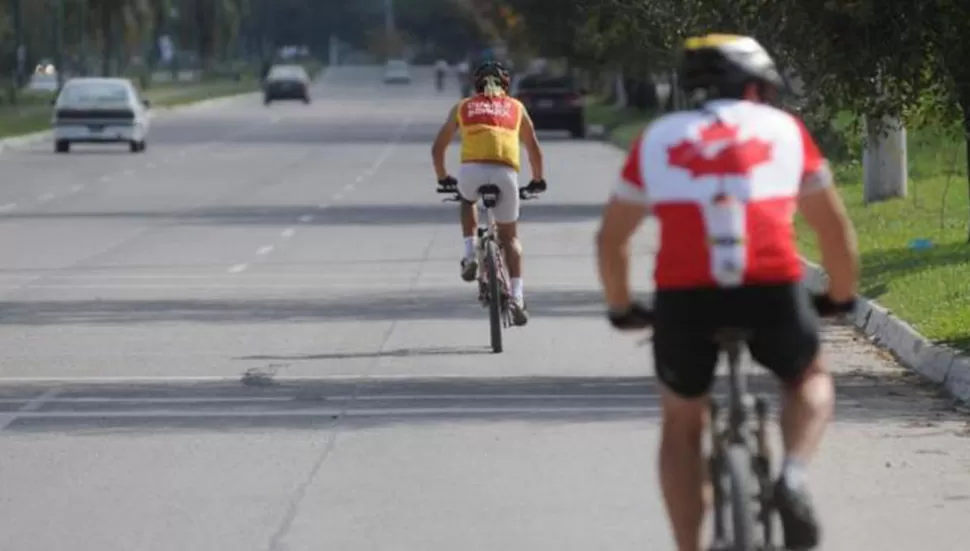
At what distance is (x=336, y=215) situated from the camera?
113ft

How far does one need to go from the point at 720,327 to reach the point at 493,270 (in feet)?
32.8

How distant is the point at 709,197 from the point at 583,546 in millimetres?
2864

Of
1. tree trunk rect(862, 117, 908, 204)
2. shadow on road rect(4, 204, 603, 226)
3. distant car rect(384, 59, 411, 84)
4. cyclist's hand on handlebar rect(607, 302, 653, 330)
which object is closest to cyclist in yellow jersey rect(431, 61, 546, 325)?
cyclist's hand on handlebar rect(607, 302, 653, 330)

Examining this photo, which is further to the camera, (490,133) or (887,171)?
(887,171)

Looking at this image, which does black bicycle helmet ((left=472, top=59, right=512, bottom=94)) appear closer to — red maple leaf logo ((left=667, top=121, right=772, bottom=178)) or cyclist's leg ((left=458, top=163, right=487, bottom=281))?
cyclist's leg ((left=458, top=163, right=487, bottom=281))

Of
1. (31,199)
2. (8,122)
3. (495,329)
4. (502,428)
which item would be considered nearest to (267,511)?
(502,428)

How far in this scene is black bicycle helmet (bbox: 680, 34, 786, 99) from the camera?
7.44 m

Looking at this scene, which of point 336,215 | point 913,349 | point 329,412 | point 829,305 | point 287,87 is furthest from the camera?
point 287,87

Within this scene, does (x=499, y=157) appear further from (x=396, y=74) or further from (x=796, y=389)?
(x=396, y=74)

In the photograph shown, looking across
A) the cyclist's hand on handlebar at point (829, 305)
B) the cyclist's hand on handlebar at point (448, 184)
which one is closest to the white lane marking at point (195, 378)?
the cyclist's hand on handlebar at point (448, 184)

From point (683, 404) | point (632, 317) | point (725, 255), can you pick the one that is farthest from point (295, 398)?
point (725, 255)

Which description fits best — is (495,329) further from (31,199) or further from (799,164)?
(31,199)

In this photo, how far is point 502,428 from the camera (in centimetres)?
1331

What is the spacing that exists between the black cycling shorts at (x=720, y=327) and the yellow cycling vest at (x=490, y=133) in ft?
33.7
